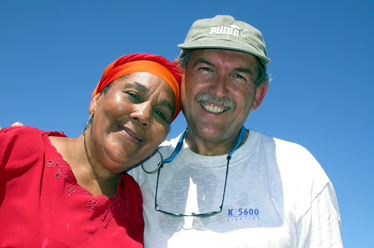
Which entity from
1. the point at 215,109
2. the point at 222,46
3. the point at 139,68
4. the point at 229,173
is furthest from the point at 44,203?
the point at 222,46

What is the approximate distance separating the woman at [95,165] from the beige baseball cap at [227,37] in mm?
406

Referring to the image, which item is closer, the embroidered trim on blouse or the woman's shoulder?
the woman's shoulder

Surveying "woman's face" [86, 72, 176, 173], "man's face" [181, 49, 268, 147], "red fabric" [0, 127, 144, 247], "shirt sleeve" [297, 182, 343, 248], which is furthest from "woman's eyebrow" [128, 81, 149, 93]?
"shirt sleeve" [297, 182, 343, 248]

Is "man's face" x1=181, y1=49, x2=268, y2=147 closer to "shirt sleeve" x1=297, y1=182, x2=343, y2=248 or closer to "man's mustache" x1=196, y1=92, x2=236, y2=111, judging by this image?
"man's mustache" x1=196, y1=92, x2=236, y2=111

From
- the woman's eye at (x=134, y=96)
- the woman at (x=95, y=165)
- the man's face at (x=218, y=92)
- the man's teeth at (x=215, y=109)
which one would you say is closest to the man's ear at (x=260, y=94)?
the man's face at (x=218, y=92)

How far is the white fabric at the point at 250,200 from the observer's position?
266cm

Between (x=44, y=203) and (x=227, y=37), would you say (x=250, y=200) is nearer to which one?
(x=227, y=37)

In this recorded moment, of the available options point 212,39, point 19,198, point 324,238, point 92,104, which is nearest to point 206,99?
point 212,39

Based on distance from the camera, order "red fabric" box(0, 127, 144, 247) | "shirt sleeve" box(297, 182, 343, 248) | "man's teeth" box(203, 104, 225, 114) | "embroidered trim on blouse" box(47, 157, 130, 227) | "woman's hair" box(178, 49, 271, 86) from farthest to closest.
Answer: "woman's hair" box(178, 49, 271, 86) < "man's teeth" box(203, 104, 225, 114) < "shirt sleeve" box(297, 182, 343, 248) < "embroidered trim on blouse" box(47, 157, 130, 227) < "red fabric" box(0, 127, 144, 247)

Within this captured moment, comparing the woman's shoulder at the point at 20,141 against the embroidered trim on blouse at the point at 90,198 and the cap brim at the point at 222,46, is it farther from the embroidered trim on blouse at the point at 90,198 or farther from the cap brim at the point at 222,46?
the cap brim at the point at 222,46

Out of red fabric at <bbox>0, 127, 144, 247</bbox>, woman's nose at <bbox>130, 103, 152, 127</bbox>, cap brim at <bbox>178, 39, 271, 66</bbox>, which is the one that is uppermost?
cap brim at <bbox>178, 39, 271, 66</bbox>

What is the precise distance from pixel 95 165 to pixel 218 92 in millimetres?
1335

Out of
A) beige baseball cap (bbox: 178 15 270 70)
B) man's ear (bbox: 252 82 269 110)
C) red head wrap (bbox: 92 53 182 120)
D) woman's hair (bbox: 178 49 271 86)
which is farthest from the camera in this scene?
man's ear (bbox: 252 82 269 110)

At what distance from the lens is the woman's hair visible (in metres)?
3.33
